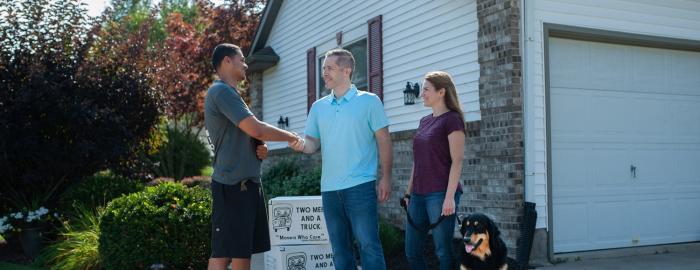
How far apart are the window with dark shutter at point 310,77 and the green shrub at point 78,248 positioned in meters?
4.39

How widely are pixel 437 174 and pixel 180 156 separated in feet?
54.6

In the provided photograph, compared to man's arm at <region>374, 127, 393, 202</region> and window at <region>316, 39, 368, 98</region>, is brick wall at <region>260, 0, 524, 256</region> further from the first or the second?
window at <region>316, 39, 368, 98</region>

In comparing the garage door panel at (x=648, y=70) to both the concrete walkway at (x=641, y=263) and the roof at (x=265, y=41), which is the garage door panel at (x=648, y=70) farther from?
the roof at (x=265, y=41)

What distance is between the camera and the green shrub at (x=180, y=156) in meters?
19.9

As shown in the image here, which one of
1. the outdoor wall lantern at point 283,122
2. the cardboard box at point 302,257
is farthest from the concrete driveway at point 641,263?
the outdoor wall lantern at point 283,122

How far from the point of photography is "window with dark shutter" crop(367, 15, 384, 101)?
10.1m

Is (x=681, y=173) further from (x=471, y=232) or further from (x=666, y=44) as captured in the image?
(x=471, y=232)

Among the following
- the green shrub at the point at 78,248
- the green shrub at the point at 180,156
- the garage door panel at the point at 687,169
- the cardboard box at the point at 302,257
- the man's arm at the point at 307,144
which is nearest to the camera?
the man's arm at the point at 307,144

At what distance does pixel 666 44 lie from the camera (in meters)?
8.16

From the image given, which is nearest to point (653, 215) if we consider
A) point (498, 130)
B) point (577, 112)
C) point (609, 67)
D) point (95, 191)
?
point (577, 112)

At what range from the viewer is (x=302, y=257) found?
5992 millimetres

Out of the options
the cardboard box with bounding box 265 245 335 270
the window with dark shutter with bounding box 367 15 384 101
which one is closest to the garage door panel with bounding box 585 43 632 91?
the window with dark shutter with bounding box 367 15 384 101

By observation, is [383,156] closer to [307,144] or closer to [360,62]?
[307,144]

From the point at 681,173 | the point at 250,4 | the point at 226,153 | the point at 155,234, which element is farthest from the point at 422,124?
the point at 250,4
